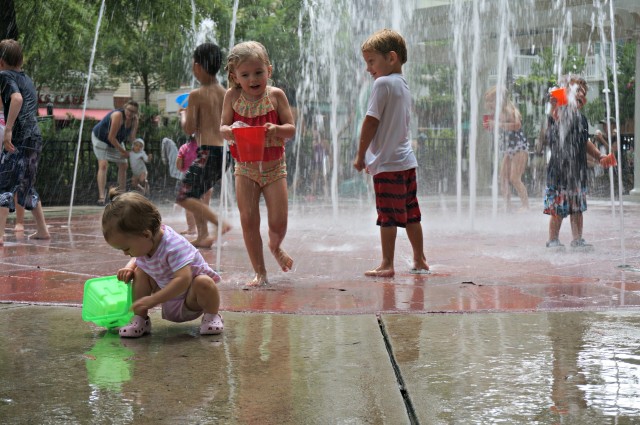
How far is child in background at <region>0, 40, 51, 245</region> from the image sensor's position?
26.2 ft

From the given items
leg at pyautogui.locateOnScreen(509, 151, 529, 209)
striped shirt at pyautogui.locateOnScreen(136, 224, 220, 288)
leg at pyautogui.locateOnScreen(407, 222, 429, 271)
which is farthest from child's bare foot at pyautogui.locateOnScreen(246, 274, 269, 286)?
leg at pyautogui.locateOnScreen(509, 151, 529, 209)

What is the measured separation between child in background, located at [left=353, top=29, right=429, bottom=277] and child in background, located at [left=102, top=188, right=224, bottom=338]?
80.7 inches

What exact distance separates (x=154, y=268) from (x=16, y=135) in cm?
496

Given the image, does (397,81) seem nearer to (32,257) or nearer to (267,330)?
(267,330)

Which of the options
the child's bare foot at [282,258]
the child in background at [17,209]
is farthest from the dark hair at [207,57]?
the child in background at [17,209]

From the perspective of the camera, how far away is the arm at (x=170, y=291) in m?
3.87

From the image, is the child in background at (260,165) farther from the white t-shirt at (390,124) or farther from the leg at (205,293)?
the leg at (205,293)

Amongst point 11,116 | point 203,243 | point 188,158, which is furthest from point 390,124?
point 11,116

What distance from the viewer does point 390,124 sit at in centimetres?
586

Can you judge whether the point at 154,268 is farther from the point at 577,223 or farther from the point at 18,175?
the point at 18,175

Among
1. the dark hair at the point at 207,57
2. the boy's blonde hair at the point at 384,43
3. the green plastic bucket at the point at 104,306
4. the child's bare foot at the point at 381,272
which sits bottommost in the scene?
the child's bare foot at the point at 381,272

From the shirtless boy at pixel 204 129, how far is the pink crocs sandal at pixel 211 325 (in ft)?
10.9

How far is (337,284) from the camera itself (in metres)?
5.53

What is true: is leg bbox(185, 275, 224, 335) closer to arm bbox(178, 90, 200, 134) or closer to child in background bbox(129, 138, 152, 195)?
arm bbox(178, 90, 200, 134)
